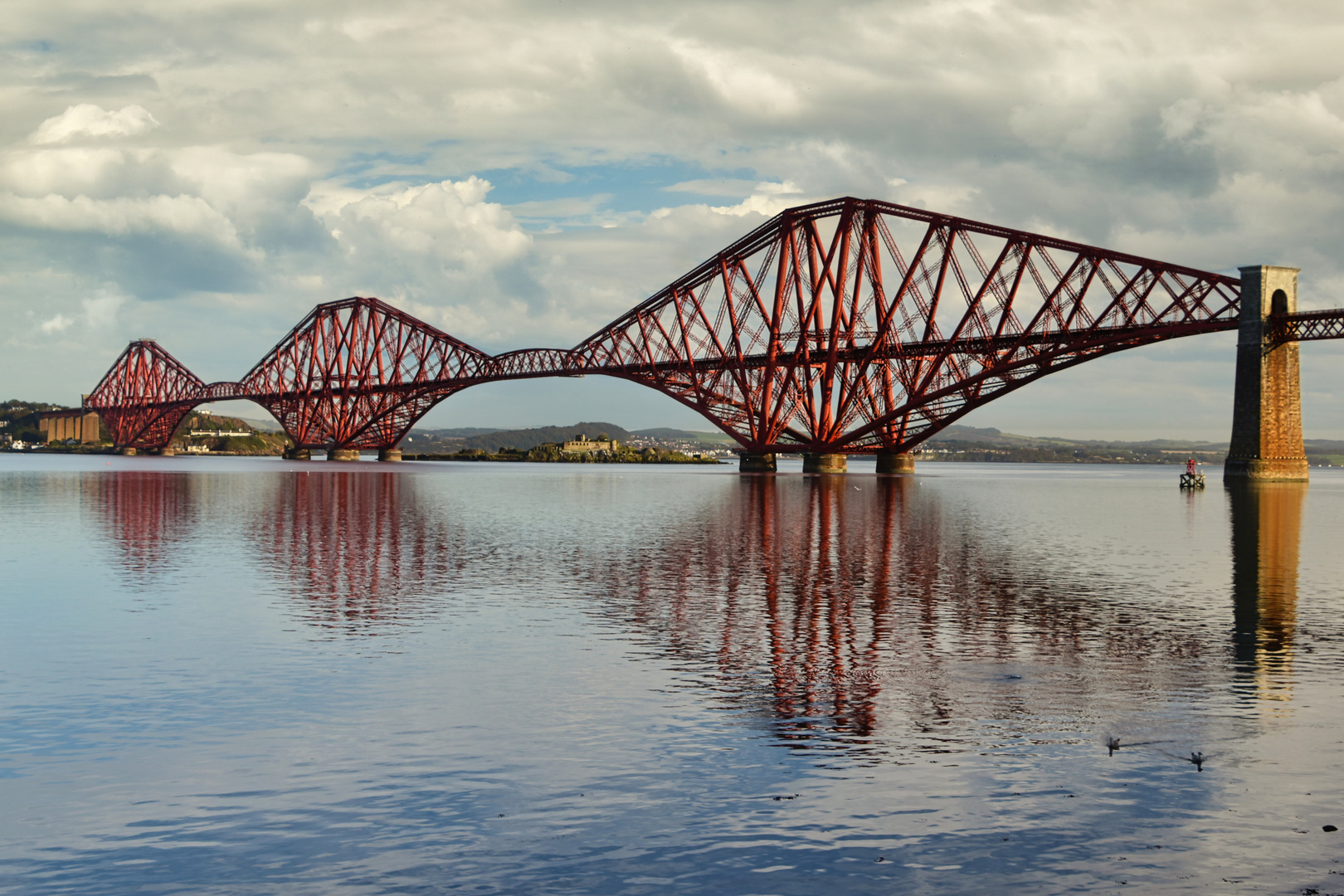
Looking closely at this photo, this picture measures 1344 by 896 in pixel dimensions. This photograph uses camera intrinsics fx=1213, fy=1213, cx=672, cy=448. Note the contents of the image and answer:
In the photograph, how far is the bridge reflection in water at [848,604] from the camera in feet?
50.0

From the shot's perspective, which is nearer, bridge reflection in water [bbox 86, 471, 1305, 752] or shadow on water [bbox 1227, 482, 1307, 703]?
bridge reflection in water [bbox 86, 471, 1305, 752]

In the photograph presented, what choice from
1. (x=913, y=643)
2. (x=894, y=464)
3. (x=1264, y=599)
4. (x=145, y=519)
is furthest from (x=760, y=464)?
(x=913, y=643)

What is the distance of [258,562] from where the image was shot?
105 feet

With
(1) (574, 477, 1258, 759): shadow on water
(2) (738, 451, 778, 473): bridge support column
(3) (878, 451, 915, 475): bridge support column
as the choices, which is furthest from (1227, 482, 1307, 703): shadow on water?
(2) (738, 451, 778, 473): bridge support column

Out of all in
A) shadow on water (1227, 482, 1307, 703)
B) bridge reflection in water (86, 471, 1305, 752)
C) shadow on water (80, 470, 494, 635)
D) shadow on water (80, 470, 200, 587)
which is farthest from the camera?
shadow on water (80, 470, 200, 587)

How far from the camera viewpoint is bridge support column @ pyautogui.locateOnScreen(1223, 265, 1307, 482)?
88.2m

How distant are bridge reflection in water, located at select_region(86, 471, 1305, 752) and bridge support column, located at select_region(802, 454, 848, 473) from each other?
6568 cm

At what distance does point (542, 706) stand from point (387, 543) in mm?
24850

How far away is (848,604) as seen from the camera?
24.4 metres

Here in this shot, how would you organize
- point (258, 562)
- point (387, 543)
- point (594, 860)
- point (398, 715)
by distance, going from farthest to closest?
point (387, 543), point (258, 562), point (398, 715), point (594, 860)

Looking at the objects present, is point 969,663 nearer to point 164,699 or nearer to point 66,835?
point 164,699

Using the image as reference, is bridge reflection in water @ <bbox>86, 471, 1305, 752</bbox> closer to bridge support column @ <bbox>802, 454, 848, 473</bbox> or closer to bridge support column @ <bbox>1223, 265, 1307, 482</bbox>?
bridge support column @ <bbox>1223, 265, 1307, 482</bbox>

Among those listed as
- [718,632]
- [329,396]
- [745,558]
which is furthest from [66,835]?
[329,396]

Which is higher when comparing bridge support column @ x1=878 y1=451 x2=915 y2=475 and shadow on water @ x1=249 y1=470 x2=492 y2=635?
bridge support column @ x1=878 y1=451 x2=915 y2=475
